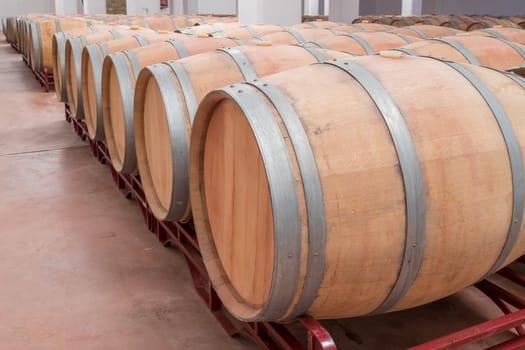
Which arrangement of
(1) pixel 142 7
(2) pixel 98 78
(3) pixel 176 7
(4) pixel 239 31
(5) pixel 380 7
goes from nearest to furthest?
(2) pixel 98 78 < (4) pixel 239 31 < (1) pixel 142 7 < (3) pixel 176 7 < (5) pixel 380 7

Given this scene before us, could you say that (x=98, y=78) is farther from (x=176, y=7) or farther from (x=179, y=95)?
(x=176, y=7)

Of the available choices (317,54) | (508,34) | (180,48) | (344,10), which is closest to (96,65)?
(180,48)

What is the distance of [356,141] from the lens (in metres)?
1.73

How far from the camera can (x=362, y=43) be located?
4.41 m

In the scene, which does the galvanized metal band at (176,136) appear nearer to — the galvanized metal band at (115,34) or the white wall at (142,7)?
the galvanized metal band at (115,34)

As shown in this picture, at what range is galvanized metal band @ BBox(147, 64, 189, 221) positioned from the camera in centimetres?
259

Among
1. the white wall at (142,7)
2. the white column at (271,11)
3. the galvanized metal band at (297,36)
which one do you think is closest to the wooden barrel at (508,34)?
the galvanized metal band at (297,36)

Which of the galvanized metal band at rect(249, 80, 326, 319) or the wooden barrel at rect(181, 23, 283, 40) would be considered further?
the wooden barrel at rect(181, 23, 283, 40)

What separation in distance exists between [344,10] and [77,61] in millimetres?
10140

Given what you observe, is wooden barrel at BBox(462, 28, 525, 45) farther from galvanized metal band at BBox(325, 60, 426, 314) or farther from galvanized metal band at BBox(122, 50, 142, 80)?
galvanized metal band at BBox(325, 60, 426, 314)

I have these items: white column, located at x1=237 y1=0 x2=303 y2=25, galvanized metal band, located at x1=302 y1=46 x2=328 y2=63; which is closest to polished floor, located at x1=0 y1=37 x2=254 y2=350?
galvanized metal band, located at x1=302 y1=46 x2=328 y2=63

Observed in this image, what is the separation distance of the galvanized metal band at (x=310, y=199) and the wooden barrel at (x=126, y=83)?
5.78 ft

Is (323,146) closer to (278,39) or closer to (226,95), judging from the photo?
(226,95)

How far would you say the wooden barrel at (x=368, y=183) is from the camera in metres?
1.67
